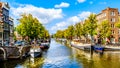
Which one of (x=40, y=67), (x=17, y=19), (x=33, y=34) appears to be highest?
(x=17, y=19)

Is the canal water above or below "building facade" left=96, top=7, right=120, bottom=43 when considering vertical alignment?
below

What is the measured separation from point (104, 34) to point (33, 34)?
3501cm

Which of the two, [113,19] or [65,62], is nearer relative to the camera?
[65,62]

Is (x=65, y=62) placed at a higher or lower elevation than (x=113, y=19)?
lower

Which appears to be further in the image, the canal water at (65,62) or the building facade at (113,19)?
the building facade at (113,19)

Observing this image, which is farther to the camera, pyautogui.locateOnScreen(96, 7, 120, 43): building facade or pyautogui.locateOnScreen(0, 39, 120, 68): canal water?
pyautogui.locateOnScreen(96, 7, 120, 43): building facade

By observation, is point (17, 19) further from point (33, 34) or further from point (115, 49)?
point (115, 49)

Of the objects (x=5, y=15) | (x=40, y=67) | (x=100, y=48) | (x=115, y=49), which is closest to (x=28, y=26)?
(x=5, y=15)

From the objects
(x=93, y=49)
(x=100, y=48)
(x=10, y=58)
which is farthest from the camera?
(x=93, y=49)

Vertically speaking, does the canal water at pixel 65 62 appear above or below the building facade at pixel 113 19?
below

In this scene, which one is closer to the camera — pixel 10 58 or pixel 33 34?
pixel 10 58

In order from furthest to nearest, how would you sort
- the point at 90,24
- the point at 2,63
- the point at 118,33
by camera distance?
1. the point at 118,33
2. the point at 90,24
3. the point at 2,63

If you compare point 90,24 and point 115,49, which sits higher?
point 90,24

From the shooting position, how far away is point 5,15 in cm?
11519
